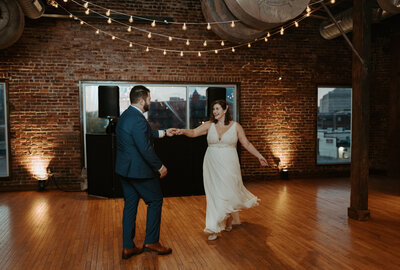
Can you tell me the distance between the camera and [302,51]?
7.96m

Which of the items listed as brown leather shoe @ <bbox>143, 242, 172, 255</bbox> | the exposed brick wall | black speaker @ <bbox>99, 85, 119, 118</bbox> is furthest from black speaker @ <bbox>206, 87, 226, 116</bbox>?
brown leather shoe @ <bbox>143, 242, 172, 255</bbox>

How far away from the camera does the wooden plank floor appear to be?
320 centimetres

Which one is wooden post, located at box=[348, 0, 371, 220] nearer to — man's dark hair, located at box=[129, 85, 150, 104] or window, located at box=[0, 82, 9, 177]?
man's dark hair, located at box=[129, 85, 150, 104]

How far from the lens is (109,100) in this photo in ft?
19.6

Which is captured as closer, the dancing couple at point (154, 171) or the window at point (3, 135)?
the dancing couple at point (154, 171)

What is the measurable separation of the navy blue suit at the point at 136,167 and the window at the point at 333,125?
6.09 meters

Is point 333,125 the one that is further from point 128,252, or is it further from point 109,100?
point 128,252

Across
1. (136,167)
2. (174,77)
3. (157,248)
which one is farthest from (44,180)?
(136,167)

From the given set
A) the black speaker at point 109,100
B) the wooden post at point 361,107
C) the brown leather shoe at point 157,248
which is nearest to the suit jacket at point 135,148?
the brown leather shoe at point 157,248

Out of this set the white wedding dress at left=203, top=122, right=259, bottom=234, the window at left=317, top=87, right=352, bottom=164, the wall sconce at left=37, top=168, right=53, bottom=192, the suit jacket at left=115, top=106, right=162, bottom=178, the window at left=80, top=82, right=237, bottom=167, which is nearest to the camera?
the suit jacket at left=115, top=106, right=162, bottom=178

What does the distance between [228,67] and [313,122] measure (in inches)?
103

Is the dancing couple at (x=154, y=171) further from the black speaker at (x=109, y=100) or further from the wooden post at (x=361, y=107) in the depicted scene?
the black speaker at (x=109, y=100)

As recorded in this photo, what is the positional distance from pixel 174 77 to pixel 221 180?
13.4 feet

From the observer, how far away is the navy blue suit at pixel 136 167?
10.2 feet
